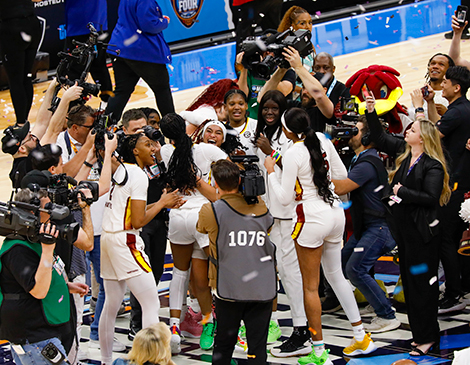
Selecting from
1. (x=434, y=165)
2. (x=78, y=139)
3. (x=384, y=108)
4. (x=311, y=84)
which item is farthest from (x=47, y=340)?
(x=384, y=108)

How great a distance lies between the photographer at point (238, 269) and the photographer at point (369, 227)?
1071mm

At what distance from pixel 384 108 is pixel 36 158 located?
2.81 metres

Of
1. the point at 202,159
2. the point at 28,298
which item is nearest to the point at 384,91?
the point at 202,159

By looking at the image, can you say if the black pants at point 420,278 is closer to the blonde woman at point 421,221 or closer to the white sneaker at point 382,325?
the blonde woman at point 421,221

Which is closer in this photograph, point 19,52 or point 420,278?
point 420,278

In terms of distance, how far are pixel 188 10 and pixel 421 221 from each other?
10.4 meters

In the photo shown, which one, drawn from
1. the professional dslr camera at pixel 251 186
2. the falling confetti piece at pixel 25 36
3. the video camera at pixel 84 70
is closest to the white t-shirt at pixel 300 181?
the professional dslr camera at pixel 251 186

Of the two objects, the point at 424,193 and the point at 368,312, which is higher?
the point at 424,193

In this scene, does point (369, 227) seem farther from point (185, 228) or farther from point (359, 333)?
point (185, 228)

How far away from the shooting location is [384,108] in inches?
212

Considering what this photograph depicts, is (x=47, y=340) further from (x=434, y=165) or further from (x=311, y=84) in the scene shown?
(x=311, y=84)

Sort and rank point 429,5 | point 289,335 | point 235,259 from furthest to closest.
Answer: point 429,5
point 289,335
point 235,259

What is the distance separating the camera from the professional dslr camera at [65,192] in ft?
11.4

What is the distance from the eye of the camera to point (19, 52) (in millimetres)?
7605
